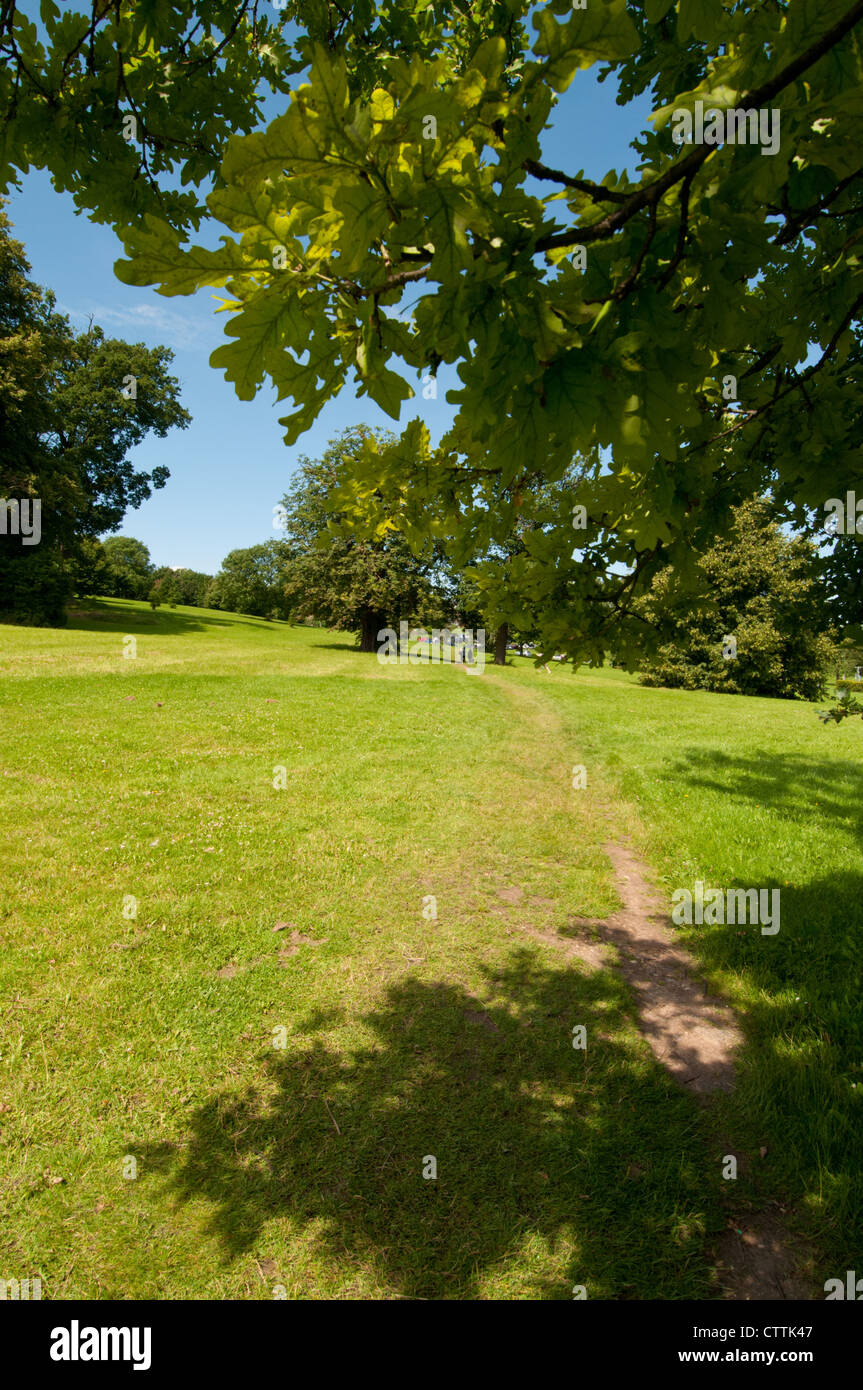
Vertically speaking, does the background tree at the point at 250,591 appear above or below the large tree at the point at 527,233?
above

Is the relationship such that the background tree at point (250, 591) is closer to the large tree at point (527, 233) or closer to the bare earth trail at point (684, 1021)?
the bare earth trail at point (684, 1021)

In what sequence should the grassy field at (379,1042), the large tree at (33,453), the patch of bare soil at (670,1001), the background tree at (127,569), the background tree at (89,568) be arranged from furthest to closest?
the background tree at (127,569) < the background tree at (89,568) < the large tree at (33,453) < the patch of bare soil at (670,1001) < the grassy field at (379,1042)

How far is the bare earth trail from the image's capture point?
9.27 ft

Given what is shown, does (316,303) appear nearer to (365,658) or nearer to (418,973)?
(418,973)

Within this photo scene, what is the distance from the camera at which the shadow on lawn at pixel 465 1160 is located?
2830 mm

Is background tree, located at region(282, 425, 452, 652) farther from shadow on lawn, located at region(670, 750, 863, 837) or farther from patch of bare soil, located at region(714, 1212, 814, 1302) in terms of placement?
patch of bare soil, located at region(714, 1212, 814, 1302)

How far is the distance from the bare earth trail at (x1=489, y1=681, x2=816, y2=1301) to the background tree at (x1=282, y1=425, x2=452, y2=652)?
25.5 metres

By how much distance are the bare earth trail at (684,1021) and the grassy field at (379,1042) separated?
111 millimetres

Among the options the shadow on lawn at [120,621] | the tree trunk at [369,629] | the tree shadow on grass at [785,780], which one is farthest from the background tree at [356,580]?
the tree shadow on grass at [785,780]

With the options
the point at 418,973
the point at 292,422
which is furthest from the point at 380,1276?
the point at 292,422

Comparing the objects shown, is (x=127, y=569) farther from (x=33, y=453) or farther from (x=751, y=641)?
(x=751, y=641)

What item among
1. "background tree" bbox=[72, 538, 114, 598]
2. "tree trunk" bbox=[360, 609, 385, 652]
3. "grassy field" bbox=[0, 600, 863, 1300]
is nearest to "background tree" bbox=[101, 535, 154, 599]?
"background tree" bbox=[72, 538, 114, 598]

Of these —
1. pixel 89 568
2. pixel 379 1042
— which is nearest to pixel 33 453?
pixel 89 568

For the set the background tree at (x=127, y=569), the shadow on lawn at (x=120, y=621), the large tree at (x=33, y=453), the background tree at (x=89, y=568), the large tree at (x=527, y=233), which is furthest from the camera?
the background tree at (x=127, y=569)
